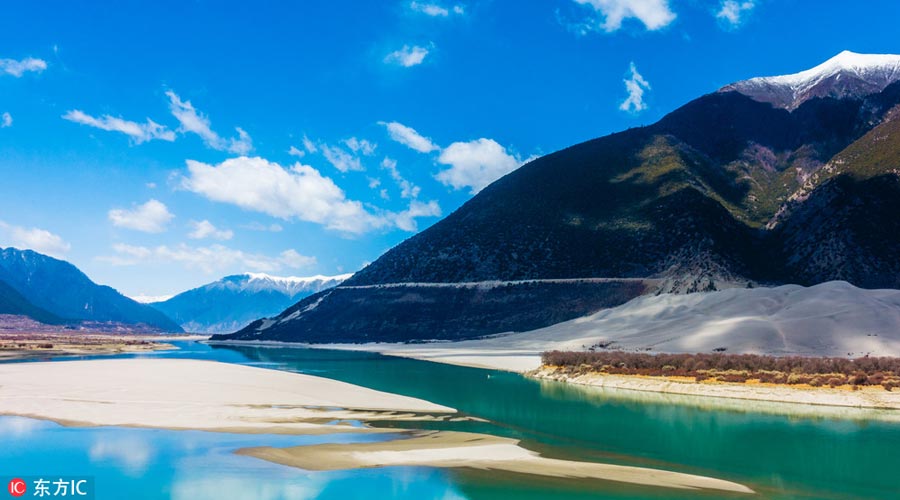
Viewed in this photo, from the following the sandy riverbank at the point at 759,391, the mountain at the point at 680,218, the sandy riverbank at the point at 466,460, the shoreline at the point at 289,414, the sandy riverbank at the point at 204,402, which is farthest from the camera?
the mountain at the point at 680,218

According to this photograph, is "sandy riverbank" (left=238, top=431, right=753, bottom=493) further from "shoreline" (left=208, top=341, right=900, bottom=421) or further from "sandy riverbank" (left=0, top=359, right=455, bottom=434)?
"shoreline" (left=208, top=341, right=900, bottom=421)

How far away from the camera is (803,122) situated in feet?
525

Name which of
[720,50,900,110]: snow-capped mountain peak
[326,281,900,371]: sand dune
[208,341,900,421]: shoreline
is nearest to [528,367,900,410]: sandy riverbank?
[208,341,900,421]: shoreline

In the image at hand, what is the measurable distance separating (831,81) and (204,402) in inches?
7291

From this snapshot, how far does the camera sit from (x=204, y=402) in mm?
35312

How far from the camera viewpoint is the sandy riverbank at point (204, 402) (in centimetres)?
2941

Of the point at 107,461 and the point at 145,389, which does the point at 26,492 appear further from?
the point at 145,389

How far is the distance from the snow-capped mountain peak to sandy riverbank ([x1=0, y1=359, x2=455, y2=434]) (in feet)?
541

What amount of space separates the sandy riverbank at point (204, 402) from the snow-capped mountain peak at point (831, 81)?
165 metres

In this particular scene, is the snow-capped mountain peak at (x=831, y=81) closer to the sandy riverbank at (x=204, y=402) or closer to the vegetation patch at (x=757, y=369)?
the vegetation patch at (x=757, y=369)

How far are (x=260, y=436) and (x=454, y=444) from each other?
7.79m

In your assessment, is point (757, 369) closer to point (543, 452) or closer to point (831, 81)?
point (543, 452)

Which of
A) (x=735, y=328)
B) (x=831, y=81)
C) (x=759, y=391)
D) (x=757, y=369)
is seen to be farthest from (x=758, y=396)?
(x=831, y=81)

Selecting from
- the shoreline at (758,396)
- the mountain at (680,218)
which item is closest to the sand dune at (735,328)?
the shoreline at (758,396)
